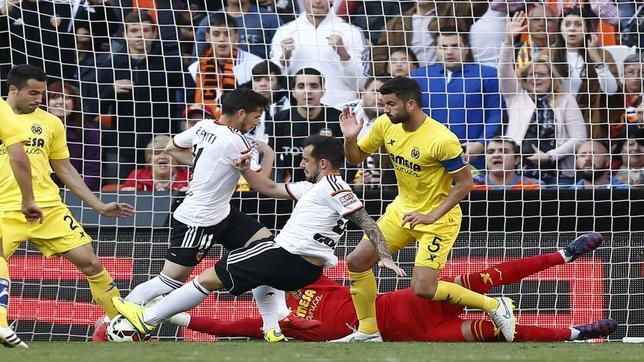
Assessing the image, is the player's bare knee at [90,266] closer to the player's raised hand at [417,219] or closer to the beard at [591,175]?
the player's raised hand at [417,219]

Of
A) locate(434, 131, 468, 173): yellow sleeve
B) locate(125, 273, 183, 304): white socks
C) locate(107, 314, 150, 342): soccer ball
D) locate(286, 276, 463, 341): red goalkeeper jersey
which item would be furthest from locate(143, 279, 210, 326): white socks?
locate(434, 131, 468, 173): yellow sleeve

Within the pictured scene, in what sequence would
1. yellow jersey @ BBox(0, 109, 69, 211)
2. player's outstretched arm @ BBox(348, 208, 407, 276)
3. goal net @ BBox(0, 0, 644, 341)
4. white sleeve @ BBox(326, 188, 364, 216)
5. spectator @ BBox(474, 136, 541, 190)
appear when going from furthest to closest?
spectator @ BBox(474, 136, 541, 190) → goal net @ BBox(0, 0, 644, 341) → yellow jersey @ BBox(0, 109, 69, 211) → white sleeve @ BBox(326, 188, 364, 216) → player's outstretched arm @ BBox(348, 208, 407, 276)

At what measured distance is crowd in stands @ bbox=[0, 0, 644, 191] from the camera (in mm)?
11312

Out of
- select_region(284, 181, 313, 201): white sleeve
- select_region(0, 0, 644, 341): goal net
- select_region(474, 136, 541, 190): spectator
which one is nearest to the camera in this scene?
select_region(284, 181, 313, 201): white sleeve

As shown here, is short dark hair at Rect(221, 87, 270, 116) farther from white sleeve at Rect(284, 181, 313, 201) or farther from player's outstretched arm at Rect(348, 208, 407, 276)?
player's outstretched arm at Rect(348, 208, 407, 276)

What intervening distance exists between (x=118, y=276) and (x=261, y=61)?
107 inches

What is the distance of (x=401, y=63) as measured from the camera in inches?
466

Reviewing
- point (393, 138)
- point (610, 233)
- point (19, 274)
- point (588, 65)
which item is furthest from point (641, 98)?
point (19, 274)

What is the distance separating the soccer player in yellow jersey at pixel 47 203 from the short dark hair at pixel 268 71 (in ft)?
9.98

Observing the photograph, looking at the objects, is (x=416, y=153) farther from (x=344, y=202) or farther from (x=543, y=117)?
(x=543, y=117)

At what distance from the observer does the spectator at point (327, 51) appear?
11.7 m

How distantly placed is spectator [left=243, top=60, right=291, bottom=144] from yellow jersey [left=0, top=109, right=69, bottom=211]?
298cm

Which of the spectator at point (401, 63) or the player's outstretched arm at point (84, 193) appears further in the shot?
the spectator at point (401, 63)

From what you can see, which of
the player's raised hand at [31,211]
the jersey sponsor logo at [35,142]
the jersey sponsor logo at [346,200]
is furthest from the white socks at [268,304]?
the player's raised hand at [31,211]
